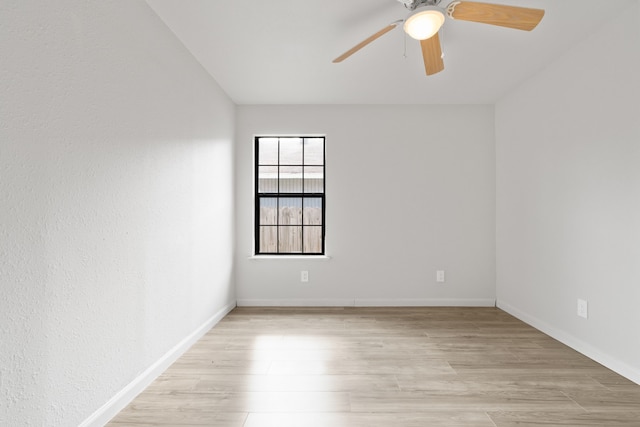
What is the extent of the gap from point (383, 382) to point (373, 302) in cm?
190

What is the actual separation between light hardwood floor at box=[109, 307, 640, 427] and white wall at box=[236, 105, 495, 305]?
2.61 ft

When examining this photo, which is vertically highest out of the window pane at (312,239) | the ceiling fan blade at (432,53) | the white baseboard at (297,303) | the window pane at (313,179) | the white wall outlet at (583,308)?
the ceiling fan blade at (432,53)

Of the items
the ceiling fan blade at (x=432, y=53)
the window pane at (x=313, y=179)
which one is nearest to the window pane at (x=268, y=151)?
the window pane at (x=313, y=179)

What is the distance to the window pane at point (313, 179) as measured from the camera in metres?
4.26

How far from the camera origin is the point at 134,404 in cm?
195

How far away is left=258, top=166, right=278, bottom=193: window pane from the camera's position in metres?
4.27

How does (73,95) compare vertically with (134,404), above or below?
above

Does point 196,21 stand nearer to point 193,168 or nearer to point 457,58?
point 193,168

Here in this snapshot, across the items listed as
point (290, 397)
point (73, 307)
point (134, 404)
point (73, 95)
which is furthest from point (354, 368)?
point (73, 95)

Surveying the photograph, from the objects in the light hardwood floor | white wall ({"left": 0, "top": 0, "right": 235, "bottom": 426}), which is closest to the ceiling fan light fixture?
white wall ({"left": 0, "top": 0, "right": 235, "bottom": 426})

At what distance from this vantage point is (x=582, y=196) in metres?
2.70

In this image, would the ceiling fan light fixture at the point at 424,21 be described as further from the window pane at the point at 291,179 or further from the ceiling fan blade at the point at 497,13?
the window pane at the point at 291,179

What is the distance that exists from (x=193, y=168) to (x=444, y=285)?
3049mm

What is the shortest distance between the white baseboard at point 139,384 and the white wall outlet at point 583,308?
3.10 meters
